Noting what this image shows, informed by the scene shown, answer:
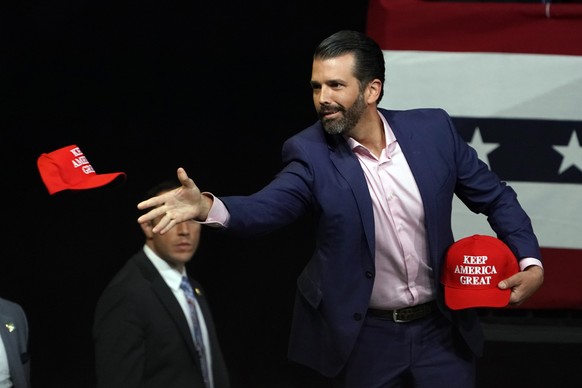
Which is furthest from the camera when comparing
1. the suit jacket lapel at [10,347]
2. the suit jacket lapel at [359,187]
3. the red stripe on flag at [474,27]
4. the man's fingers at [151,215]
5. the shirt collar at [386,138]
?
the red stripe on flag at [474,27]

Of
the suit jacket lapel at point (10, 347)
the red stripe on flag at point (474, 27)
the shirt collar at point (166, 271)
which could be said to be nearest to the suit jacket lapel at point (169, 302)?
the shirt collar at point (166, 271)

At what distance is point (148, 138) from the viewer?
4383mm

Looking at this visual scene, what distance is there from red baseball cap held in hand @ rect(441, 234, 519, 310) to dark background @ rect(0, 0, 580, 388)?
46.8 inches

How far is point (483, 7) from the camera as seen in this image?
4.25 metres

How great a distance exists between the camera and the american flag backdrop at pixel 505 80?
14.0ft

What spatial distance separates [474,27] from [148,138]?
124cm

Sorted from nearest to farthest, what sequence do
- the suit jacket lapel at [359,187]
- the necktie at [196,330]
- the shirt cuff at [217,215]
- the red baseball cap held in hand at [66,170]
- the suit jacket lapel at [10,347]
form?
the shirt cuff at [217,215] < the suit jacket lapel at [359,187] < the red baseball cap held in hand at [66,170] < the suit jacket lapel at [10,347] < the necktie at [196,330]

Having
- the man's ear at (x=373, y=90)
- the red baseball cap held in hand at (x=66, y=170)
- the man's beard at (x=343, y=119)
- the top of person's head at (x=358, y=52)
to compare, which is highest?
the top of person's head at (x=358, y=52)

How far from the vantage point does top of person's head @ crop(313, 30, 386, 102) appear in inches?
131

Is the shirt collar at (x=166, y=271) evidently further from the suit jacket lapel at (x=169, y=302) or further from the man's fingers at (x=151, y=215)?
the man's fingers at (x=151, y=215)

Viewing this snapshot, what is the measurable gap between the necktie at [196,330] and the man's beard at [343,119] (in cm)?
98

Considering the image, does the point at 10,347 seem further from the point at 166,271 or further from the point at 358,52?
the point at 358,52

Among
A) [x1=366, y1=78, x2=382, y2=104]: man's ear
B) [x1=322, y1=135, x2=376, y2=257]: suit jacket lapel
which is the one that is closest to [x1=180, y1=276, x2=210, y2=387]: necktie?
[x1=322, y1=135, x2=376, y2=257]: suit jacket lapel

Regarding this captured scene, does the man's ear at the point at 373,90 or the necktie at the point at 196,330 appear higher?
the man's ear at the point at 373,90
